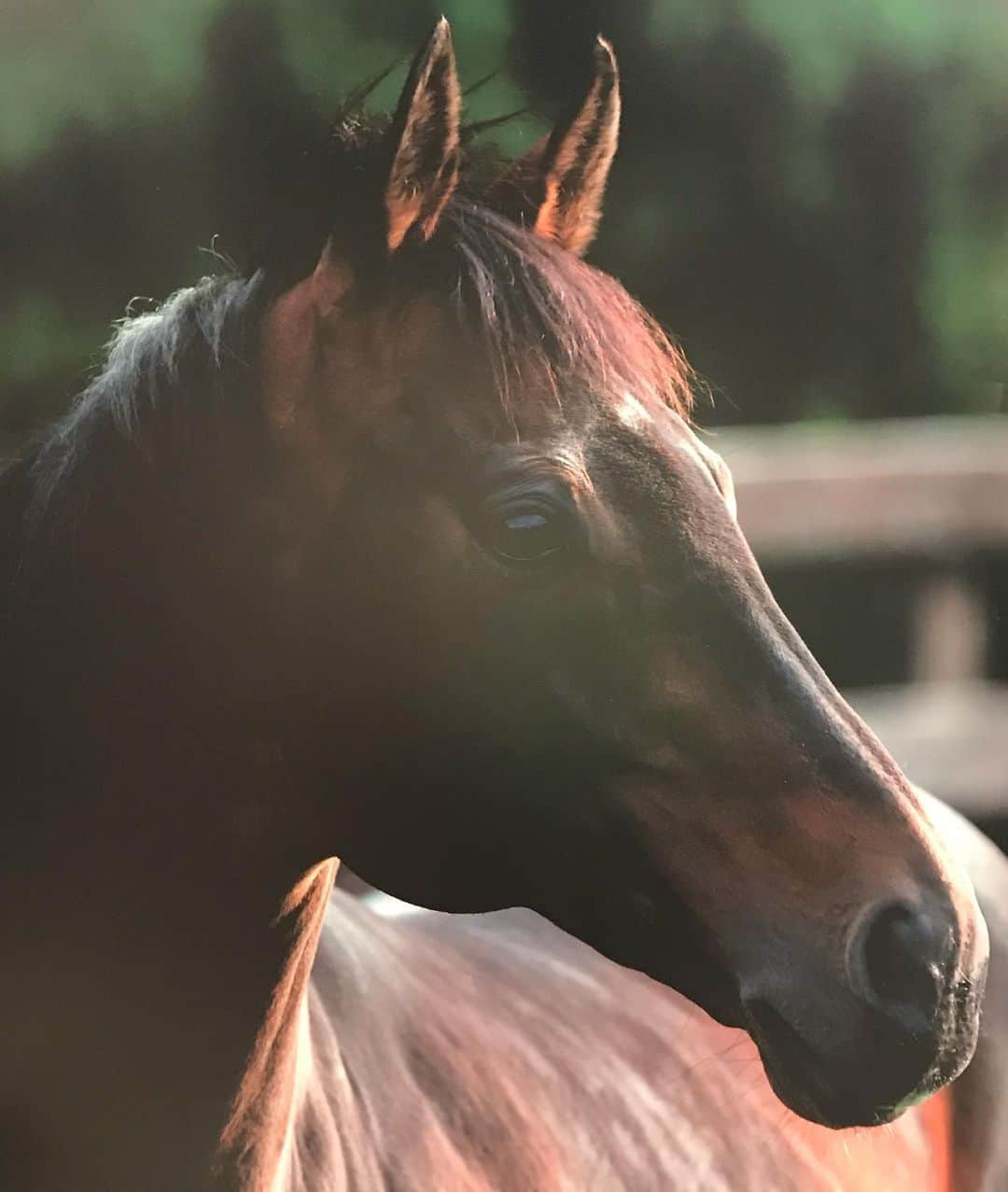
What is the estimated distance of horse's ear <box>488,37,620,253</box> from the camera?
592mm

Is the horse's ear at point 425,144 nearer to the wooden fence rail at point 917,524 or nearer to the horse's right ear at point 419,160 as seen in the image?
the horse's right ear at point 419,160

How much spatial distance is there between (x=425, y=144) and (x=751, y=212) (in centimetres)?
33

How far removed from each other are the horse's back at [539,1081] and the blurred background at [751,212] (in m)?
0.28

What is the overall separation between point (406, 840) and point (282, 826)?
5 centimetres

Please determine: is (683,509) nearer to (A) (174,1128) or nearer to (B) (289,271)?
(B) (289,271)

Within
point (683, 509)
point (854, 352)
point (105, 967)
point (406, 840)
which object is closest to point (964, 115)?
point (854, 352)

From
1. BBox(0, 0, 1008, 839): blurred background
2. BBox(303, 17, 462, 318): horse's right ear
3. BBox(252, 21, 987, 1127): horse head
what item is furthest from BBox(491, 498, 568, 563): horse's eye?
BBox(0, 0, 1008, 839): blurred background

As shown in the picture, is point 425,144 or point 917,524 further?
point 917,524

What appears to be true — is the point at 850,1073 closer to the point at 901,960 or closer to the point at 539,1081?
the point at 901,960

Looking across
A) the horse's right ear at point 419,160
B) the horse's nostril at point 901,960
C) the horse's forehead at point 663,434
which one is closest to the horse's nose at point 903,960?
the horse's nostril at point 901,960

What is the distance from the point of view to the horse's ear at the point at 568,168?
59 cm

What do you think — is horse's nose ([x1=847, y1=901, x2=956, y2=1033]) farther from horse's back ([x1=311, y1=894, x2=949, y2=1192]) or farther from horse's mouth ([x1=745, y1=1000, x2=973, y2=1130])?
horse's back ([x1=311, y1=894, x2=949, y2=1192])

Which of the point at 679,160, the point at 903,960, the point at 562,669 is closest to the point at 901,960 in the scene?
the point at 903,960

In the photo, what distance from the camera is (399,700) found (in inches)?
20.7
